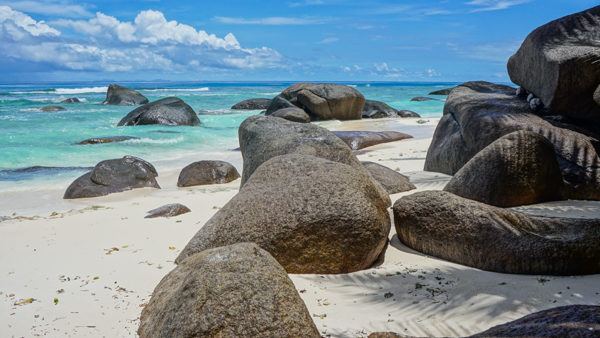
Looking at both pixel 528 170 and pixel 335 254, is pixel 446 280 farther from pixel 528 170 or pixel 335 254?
pixel 528 170

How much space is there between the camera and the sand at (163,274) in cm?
422

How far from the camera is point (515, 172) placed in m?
6.76

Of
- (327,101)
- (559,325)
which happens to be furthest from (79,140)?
(559,325)

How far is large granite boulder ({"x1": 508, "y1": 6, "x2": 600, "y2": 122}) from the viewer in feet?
25.7

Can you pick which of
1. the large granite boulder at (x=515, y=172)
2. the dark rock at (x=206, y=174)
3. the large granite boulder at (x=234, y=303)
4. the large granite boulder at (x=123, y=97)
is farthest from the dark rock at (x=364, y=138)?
the large granite boulder at (x=123, y=97)

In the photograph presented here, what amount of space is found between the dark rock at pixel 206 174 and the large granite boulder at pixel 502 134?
385 cm

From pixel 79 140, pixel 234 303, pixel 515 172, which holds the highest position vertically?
pixel 515 172

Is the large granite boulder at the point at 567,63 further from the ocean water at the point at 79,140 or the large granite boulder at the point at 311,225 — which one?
the ocean water at the point at 79,140

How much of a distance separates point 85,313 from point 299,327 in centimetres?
188

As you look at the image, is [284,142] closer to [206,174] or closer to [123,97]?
[206,174]

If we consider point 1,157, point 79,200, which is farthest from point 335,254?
point 1,157

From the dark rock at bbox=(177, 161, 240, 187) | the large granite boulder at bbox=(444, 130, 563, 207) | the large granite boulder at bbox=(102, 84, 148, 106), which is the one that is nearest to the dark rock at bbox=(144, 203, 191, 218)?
the dark rock at bbox=(177, 161, 240, 187)

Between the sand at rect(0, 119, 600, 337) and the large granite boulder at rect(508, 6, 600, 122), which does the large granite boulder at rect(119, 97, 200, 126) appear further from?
the large granite boulder at rect(508, 6, 600, 122)

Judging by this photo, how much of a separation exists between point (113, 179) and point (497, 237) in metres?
7.71
